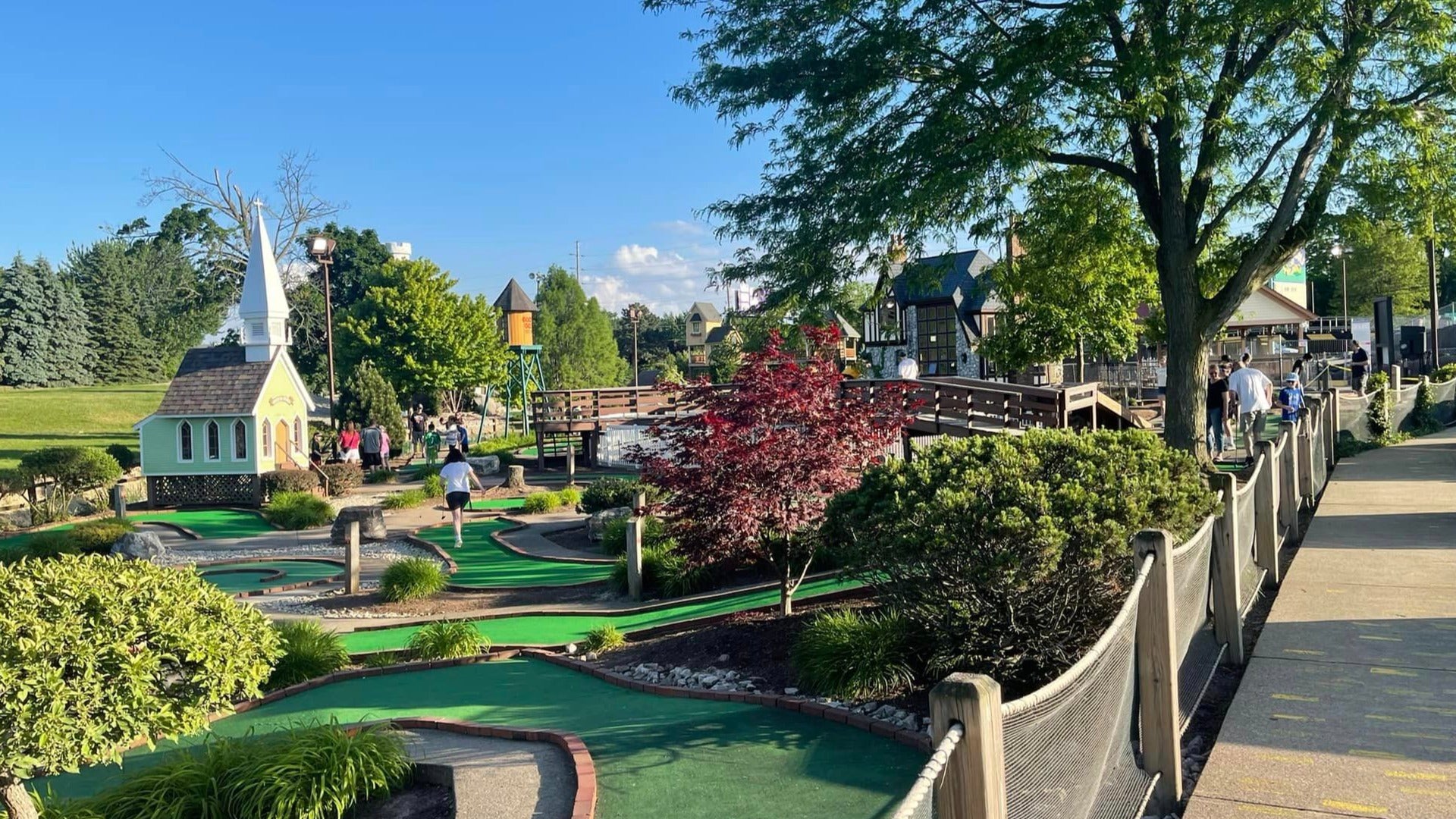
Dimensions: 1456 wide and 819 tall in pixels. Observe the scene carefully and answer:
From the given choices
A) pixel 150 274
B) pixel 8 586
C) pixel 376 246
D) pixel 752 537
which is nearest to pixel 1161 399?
pixel 752 537

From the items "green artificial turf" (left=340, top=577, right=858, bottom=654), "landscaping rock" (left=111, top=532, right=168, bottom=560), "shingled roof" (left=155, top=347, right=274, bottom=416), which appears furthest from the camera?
"shingled roof" (left=155, top=347, right=274, bottom=416)

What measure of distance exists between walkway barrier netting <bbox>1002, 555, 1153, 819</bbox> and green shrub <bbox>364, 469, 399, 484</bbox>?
29227 mm

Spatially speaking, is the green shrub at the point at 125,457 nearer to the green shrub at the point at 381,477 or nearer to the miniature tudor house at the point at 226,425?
the miniature tudor house at the point at 226,425

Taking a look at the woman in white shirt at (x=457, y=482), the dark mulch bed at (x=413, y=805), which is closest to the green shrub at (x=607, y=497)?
the woman in white shirt at (x=457, y=482)

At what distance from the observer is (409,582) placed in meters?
14.6

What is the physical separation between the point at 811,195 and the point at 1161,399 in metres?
20.9

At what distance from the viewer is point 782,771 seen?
6105mm

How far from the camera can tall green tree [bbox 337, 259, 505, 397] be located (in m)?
53.3

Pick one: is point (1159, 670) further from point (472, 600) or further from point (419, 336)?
point (419, 336)

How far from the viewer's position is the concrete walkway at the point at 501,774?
588 cm

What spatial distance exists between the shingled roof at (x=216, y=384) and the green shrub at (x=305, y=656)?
2077cm

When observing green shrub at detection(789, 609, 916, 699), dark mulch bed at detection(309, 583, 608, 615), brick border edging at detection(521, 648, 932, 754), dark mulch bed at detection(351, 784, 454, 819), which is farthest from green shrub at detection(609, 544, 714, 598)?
dark mulch bed at detection(351, 784, 454, 819)

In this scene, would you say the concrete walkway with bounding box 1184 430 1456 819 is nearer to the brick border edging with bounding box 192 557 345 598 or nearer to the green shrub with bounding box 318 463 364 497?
the brick border edging with bounding box 192 557 345 598

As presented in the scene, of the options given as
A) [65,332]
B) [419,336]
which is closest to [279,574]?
[419,336]
